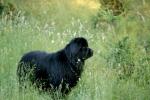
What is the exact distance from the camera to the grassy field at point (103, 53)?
778 cm

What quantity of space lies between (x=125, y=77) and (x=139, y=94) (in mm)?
710

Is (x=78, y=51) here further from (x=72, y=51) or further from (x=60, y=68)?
(x=60, y=68)

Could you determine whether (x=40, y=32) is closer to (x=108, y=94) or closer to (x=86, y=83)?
(x=86, y=83)

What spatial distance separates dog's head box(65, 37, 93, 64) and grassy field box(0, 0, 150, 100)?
54 centimetres

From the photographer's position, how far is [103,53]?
9805 millimetres

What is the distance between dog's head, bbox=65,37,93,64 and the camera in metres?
7.93

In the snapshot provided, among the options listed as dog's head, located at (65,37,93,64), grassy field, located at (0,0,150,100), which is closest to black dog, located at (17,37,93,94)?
dog's head, located at (65,37,93,64)

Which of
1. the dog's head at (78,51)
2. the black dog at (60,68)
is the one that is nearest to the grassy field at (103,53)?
the black dog at (60,68)

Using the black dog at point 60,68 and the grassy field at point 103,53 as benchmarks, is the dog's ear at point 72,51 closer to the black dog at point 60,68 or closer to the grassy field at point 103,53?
the black dog at point 60,68

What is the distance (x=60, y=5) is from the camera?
21172 mm

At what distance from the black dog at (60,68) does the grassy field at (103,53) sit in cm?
22

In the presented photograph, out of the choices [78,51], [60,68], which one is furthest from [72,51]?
[60,68]

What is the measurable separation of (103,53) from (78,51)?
6.29 feet

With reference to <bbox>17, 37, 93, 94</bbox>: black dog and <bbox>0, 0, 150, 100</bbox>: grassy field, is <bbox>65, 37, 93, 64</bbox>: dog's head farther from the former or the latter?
<bbox>0, 0, 150, 100</bbox>: grassy field
